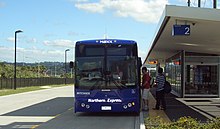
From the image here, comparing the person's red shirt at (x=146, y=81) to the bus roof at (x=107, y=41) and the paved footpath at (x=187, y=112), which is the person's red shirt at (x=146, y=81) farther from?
the bus roof at (x=107, y=41)

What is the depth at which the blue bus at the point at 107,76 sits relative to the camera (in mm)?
16844

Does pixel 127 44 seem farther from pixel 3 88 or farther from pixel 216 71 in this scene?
pixel 3 88

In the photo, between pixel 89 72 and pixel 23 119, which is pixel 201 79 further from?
pixel 23 119

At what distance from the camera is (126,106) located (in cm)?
1686

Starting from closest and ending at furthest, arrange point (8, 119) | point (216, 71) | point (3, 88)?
point (8, 119) < point (216, 71) < point (3, 88)

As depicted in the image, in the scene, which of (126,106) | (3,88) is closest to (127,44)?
(126,106)

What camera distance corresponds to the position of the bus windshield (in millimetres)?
16938

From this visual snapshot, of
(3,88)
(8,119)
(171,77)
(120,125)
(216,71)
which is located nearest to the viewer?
(120,125)

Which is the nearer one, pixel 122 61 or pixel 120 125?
pixel 120 125

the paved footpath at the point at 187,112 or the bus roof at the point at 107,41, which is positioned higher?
the bus roof at the point at 107,41

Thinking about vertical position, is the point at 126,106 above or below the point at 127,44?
below

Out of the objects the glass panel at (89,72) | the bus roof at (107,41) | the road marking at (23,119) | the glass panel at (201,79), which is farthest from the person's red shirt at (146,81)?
the glass panel at (201,79)

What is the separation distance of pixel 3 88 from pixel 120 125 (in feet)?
117

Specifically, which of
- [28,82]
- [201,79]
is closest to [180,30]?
[201,79]
